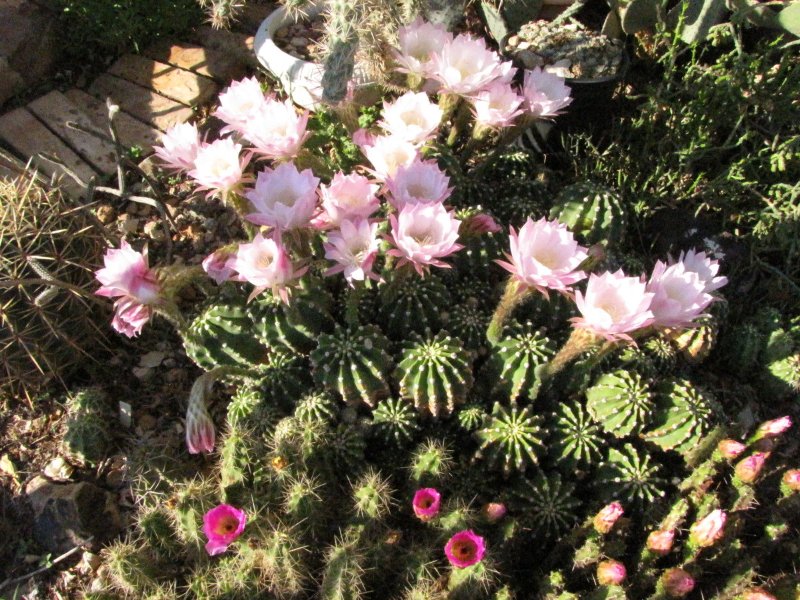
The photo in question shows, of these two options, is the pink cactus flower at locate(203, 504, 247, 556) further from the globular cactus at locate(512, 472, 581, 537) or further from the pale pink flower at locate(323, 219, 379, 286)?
the globular cactus at locate(512, 472, 581, 537)

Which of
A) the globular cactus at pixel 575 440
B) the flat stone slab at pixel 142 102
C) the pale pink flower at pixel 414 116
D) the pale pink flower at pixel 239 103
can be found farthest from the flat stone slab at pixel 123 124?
the globular cactus at pixel 575 440

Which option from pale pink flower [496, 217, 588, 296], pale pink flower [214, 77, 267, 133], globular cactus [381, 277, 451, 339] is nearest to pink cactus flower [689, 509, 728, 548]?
pale pink flower [496, 217, 588, 296]

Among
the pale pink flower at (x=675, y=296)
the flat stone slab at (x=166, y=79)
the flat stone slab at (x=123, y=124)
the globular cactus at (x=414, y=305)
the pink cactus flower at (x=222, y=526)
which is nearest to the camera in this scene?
the pink cactus flower at (x=222, y=526)

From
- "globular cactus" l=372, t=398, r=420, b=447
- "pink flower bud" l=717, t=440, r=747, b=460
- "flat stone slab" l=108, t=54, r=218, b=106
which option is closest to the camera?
"pink flower bud" l=717, t=440, r=747, b=460

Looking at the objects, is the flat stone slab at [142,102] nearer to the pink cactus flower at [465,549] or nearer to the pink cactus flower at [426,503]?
the pink cactus flower at [426,503]

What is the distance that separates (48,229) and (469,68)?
1.38 m

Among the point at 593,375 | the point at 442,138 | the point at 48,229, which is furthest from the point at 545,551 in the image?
the point at 48,229

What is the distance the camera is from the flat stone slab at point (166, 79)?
3.24 meters

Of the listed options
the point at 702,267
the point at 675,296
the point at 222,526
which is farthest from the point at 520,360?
the point at 222,526

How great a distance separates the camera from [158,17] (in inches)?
128

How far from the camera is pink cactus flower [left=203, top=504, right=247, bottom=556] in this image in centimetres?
152

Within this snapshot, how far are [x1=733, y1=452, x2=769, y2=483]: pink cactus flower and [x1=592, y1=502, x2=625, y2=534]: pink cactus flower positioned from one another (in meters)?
0.38

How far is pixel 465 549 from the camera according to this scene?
1.55m

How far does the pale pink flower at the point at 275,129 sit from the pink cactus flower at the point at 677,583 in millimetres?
1422
